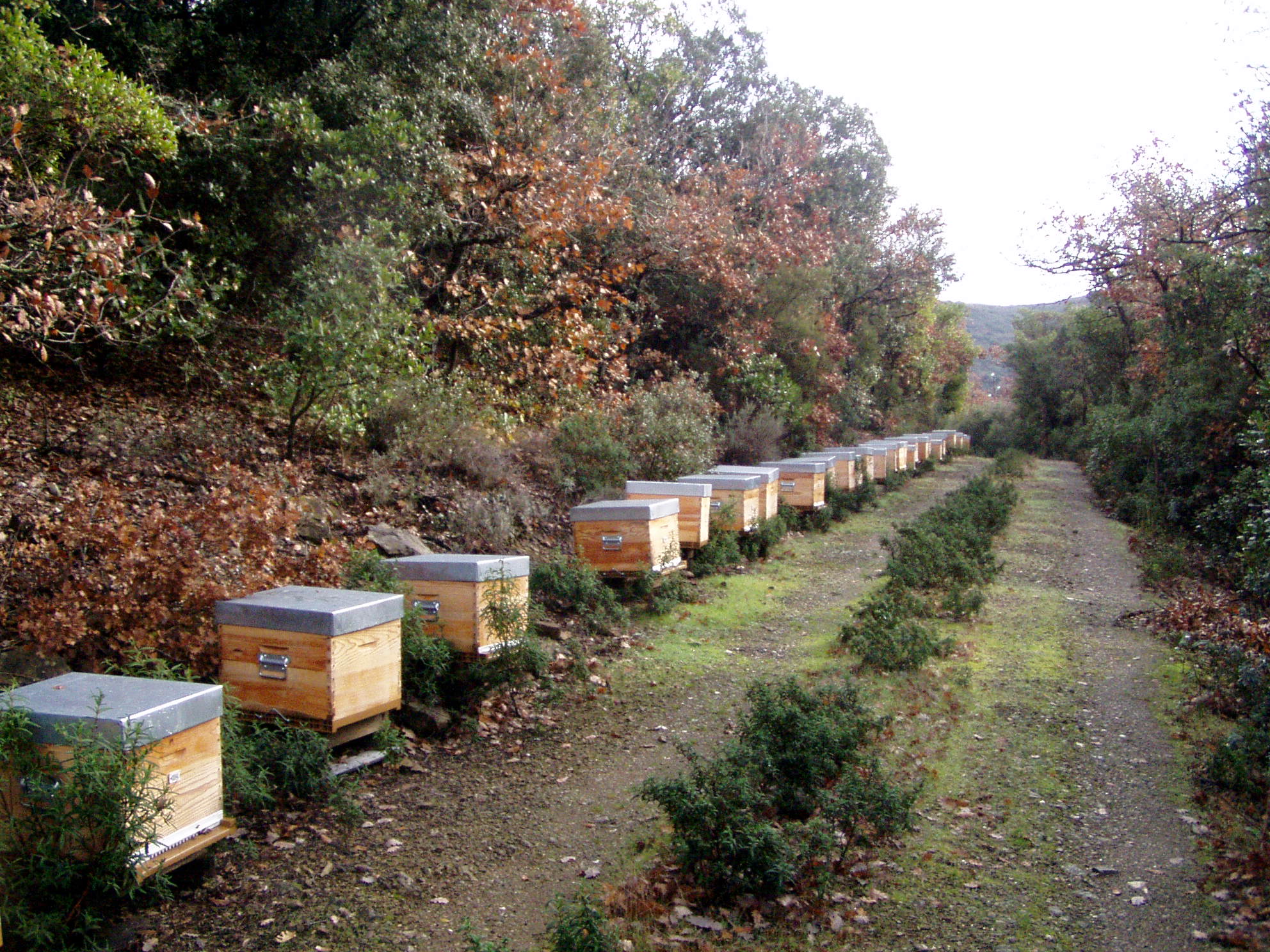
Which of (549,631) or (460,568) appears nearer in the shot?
(460,568)

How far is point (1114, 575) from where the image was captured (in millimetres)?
11844

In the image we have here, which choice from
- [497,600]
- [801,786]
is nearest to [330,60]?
[497,600]

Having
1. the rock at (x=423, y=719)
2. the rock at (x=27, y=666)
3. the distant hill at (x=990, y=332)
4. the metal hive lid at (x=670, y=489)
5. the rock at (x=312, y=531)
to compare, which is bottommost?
the rock at (x=423, y=719)

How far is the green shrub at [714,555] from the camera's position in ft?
35.6

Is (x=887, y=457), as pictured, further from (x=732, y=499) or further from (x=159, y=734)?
(x=159, y=734)

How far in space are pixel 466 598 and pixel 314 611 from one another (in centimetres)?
146

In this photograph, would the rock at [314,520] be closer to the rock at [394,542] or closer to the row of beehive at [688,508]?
the rock at [394,542]

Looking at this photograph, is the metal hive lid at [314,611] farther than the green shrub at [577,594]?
No

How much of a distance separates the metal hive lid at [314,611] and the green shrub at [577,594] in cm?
333

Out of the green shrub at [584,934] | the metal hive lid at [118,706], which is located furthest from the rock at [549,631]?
the green shrub at [584,934]

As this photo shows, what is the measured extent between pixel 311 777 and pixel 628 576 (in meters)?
4.60

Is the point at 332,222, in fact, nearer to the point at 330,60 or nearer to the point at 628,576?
the point at 330,60

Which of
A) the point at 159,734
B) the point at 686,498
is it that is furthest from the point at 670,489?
the point at 159,734

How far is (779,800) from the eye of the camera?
454 cm
